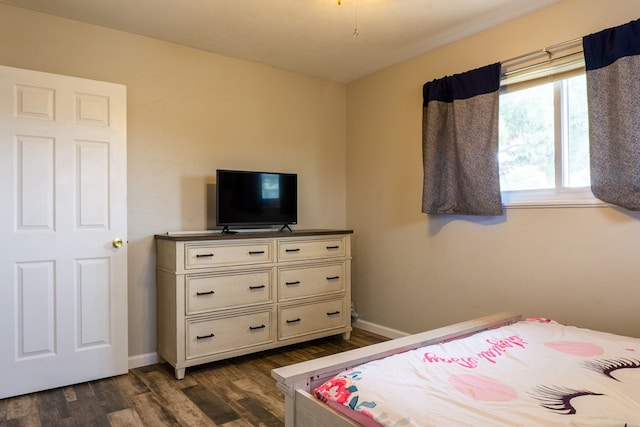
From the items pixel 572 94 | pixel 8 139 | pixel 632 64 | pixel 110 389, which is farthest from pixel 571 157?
pixel 8 139

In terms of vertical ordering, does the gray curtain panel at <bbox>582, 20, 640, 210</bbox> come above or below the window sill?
above

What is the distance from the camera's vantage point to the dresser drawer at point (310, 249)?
3295 millimetres

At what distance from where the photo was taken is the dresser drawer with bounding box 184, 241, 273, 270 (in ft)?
9.40

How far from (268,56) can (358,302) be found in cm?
241

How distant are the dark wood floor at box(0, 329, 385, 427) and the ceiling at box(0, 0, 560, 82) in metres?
2.44

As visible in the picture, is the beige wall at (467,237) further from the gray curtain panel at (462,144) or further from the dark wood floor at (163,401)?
the dark wood floor at (163,401)

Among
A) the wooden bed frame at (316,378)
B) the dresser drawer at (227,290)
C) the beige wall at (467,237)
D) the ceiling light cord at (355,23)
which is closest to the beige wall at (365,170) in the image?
the beige wall at (467,237)

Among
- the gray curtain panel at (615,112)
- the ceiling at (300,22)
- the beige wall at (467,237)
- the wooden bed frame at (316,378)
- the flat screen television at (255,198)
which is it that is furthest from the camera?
the flat screen television at (255,198)

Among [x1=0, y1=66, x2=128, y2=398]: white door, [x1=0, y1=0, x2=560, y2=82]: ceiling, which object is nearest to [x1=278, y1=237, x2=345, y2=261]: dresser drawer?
[x1=0, y1=66, x2=128, y2=398]: white door

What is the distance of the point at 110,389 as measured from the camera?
2646mm

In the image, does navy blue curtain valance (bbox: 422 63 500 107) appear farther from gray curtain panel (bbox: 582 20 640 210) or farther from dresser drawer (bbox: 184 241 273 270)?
dresser drawer (bbox: 184 241 273 270)

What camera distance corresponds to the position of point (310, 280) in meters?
3.44

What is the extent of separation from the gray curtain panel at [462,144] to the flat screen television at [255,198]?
1.13 metres

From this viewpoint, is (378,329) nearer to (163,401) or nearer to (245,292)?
(245,292)
